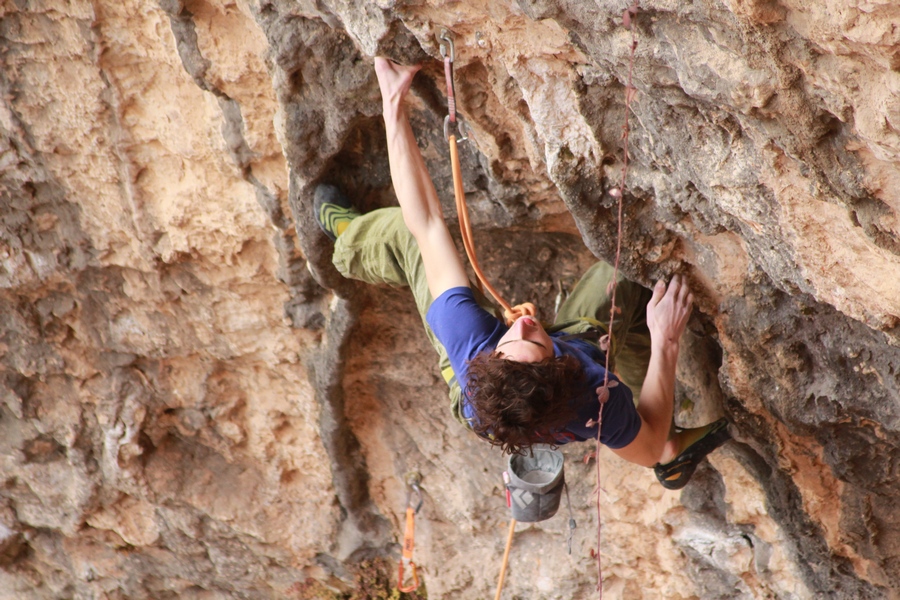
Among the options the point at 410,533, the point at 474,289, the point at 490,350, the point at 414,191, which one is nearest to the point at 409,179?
the point at 414,191

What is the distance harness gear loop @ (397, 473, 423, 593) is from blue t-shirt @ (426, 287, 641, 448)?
6.07ft

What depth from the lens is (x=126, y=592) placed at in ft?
13.9

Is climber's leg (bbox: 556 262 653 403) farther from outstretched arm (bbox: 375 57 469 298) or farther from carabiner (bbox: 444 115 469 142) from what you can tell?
carabiner (bbox: 444 115 469 142)

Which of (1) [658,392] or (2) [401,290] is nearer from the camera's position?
(1) [658,392]

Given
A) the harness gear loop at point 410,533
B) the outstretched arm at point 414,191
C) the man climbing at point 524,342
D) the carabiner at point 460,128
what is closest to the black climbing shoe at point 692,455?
the man climbing at point 524,342

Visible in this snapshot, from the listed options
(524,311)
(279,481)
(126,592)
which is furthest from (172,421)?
(524,311)

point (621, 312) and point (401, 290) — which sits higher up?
point (621, 312)

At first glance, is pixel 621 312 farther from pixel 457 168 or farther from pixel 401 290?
pixel 401 290

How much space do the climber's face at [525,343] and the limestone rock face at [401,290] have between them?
Result: 0.32m

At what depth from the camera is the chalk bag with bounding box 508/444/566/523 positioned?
2.54m

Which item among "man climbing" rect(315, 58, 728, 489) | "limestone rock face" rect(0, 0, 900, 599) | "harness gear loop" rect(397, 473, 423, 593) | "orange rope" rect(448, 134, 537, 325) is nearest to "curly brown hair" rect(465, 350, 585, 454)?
"man climbing" rect(315, 58, 728, 489)

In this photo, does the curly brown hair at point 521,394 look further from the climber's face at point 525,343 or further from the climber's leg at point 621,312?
the climber's leg at point 621,312

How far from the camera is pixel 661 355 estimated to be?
2131 mm

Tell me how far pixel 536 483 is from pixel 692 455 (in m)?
0.49
